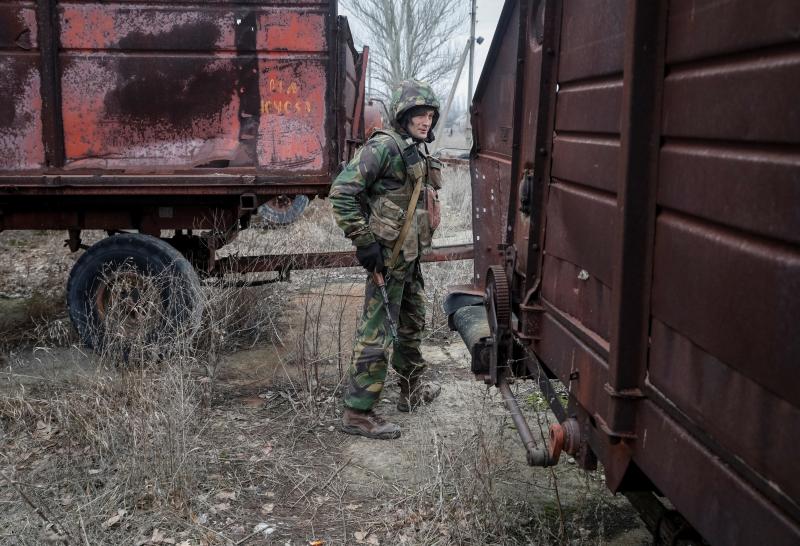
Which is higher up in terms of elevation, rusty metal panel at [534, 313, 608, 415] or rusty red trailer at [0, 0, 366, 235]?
rusty red trailer at [0, 0, 366, 235]

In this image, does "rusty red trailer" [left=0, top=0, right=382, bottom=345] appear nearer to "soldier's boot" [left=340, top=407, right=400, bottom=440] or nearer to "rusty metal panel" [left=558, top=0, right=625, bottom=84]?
"soldier's boot" [left=340, top=407, right=400, bottom=440]

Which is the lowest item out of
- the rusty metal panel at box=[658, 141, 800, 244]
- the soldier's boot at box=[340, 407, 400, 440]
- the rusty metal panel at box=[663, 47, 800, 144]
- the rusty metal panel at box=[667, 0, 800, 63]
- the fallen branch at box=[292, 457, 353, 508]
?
the fallen branch at box=[292, 457, 353, 508]

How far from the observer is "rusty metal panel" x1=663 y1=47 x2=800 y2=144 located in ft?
3.97

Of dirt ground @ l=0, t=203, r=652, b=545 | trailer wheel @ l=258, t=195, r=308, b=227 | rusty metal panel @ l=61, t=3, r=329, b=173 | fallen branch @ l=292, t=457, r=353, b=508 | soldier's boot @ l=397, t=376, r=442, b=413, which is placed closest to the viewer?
dirt ground @ l=0, t=203, r=652, b=545

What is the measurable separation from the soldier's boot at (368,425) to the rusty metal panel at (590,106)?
2212 millimetres

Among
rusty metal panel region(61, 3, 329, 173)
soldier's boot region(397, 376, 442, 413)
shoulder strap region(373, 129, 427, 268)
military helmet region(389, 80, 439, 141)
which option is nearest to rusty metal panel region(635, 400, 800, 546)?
shoulder strap region(373, 129, 427, 268)

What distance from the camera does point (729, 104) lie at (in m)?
1.40

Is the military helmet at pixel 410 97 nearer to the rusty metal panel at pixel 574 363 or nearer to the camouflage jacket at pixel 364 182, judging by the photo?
the camouflage jacket at pixel 364 182

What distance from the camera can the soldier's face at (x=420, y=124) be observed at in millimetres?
4172

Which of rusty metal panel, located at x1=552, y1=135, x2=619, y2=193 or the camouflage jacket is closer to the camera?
rusty metal panel, located at x1=552, y1=135, x2=619, y2=193

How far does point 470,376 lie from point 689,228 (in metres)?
3.70

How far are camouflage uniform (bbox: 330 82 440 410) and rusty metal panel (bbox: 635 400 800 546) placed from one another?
8.15 ft

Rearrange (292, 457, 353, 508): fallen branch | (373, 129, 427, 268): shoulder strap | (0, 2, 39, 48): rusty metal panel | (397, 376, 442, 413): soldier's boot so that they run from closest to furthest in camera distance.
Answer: (292, 457, 353, 508): fallen branch → (373, 129, 427, 268): shoulder strap → (397, 376, 442, 413): soldier's boot → (0, 2, 39, 48): rusty metal panel

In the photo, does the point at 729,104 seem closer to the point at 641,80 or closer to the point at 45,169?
the point at 641,80
